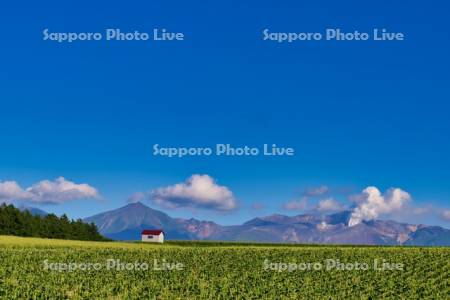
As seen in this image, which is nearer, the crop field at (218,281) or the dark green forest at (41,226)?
the crop field at (218,281)

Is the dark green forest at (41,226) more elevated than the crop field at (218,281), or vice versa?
the dark green forest at (41,226)

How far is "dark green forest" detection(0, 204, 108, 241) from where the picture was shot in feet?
362

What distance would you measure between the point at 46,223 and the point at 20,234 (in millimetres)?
6866

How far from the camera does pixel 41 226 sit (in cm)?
11394

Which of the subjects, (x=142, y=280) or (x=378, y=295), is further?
(x=142, y=280)

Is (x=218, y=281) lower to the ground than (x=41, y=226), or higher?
lower

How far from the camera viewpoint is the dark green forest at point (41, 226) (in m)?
110

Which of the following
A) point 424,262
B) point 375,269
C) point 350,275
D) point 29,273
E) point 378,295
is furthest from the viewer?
point 424,262

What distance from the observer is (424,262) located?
5053 centimetres

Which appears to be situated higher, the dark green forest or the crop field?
the dark green forest

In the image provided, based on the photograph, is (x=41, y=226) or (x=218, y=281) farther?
(x=41, y=226)

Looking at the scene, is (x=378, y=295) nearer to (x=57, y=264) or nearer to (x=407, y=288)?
(x=407, y=288)

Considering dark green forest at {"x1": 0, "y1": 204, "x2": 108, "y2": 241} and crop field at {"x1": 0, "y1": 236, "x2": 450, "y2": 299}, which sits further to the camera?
dark green forest at {"x1": 0, "y1": 204, "x2": 108, "y2": 241}

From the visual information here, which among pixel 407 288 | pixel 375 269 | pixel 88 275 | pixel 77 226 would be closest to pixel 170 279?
pixel 88 275
